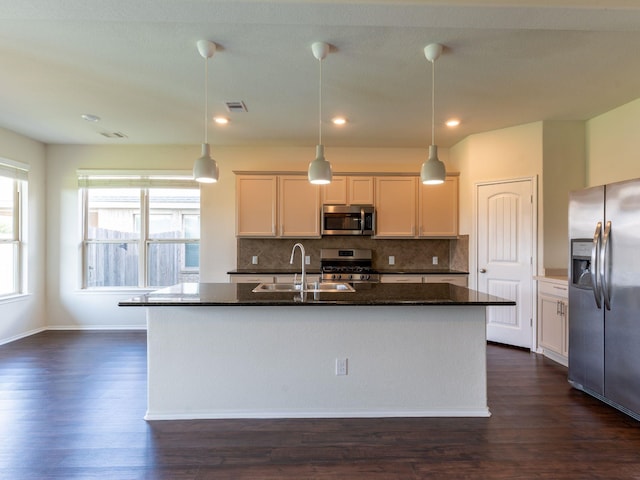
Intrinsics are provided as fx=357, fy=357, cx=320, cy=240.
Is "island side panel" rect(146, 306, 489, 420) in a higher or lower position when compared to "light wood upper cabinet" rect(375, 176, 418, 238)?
lower

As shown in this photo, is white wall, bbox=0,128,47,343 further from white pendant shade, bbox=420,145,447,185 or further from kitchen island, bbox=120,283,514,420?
white pendant shade, bbox=420,145,447,185

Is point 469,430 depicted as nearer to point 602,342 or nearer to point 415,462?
point 415,462

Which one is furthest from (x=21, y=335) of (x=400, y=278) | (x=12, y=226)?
(x=400, y=278)

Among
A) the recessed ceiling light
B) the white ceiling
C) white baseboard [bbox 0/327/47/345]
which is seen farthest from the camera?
white baseboard [bbox 0/327/47/345]

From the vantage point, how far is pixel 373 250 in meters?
5.29

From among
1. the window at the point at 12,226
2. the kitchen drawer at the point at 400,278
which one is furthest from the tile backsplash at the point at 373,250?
the window at the point at 12,226

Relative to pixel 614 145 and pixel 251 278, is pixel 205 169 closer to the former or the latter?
pixel 251 278

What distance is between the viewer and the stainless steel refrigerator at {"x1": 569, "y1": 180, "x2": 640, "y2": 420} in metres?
2.53

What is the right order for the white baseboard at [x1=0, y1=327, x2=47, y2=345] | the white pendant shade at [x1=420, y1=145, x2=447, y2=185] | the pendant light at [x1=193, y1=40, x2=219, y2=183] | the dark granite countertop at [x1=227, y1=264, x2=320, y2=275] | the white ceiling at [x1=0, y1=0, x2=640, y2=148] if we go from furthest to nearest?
1. the dark granite countertop at [x1=227, y1=264, x2=320, y2=275]
2. the white baseboard at [x1=0, y1=327, x2=47, y2=345]
3. the white pendant shade at [x1=420, y1=145, x2=447, y2=185]
4. the pendant light at [x1=193, y1=40, x2=219, y2=183]
5. the white ceiling at [x1=0, y1=0, x2=640, y2=148]

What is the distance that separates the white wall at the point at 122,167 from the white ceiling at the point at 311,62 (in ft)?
2.63

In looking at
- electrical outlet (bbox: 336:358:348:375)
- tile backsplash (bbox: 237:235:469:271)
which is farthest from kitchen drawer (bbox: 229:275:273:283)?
electrical outlet (bbox: 336:358:348:375)

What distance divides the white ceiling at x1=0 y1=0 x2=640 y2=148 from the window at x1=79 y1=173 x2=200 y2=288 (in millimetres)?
1169

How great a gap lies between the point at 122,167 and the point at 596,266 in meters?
5.67

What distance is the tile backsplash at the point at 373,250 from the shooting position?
518cm
